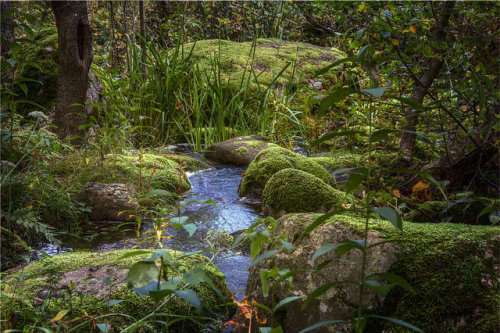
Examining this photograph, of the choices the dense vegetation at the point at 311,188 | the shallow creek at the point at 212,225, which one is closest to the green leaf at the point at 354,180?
the dense vegetation at the point at 311,188

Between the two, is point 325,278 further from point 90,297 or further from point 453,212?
point 453,212

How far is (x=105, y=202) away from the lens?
3.46m

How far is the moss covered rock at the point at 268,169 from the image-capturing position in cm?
406

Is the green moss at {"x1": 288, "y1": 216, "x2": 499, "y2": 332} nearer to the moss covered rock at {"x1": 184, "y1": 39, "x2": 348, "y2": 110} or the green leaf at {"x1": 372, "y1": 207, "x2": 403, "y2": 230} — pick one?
the green leaf at {"x1": 372, "y1": 207, "x2": 403, "y2": 230}

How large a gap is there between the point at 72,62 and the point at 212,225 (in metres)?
2.63

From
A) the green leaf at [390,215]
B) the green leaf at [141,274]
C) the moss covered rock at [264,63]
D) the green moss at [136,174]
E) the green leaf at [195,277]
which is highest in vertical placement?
the moss covered rock at [264,63]

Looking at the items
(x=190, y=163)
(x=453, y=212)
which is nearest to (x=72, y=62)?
(x=190, y=163)

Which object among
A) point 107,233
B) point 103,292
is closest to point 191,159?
point 107,233

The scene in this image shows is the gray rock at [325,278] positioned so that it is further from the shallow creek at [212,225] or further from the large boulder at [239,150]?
the large boulder at [239,150]

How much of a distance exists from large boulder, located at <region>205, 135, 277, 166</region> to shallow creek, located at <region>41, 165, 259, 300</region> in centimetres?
34

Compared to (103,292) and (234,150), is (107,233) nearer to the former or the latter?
(103,292)

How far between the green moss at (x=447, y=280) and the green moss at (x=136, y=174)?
254cm

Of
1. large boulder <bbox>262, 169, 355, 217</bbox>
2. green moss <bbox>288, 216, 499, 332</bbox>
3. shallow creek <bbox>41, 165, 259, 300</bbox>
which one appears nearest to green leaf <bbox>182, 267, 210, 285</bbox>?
green moss <bbox>288, 216, 499, 332</bbox>

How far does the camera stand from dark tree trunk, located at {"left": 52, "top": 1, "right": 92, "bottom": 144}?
4.14m
